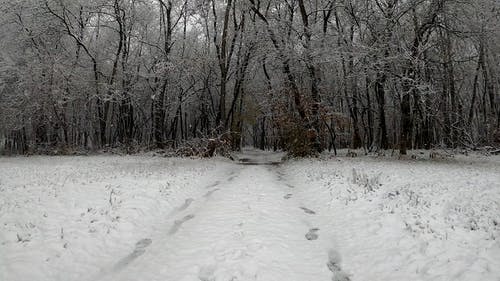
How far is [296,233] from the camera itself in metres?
8.44

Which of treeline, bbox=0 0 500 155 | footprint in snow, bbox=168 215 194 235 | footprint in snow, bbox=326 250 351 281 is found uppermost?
treeline, bbox=0 0 500 155

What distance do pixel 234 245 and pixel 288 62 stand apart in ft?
66.7

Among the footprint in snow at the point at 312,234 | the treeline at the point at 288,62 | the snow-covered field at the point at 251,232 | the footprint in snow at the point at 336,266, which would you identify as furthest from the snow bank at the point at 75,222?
the treeline at the point at 288,62

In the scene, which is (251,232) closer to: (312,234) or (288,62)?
(312,234)

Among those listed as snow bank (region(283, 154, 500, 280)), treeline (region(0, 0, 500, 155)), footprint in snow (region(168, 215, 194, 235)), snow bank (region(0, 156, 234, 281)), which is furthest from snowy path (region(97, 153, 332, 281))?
treeline (region(0, 0, 500, 155))

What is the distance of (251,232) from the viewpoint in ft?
26.9

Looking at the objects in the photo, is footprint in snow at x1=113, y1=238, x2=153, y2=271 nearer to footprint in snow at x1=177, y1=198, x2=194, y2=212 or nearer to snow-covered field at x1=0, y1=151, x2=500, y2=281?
snow-covered field at x1=0, y1=151, x2=500, y2=281

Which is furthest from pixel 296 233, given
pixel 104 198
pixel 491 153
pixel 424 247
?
pixel 491 153

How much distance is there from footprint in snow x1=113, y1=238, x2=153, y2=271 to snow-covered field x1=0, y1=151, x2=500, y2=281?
2 cm

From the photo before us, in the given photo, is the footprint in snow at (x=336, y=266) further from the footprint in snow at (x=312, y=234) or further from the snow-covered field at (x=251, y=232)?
the footprint in snow at (x=312, y=234)

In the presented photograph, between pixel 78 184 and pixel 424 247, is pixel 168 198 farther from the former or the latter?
pixel 424 247

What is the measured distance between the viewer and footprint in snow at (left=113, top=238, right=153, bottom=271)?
22.1ft

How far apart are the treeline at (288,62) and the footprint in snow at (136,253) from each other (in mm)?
16902

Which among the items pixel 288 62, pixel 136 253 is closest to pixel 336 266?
pixel 136 253
